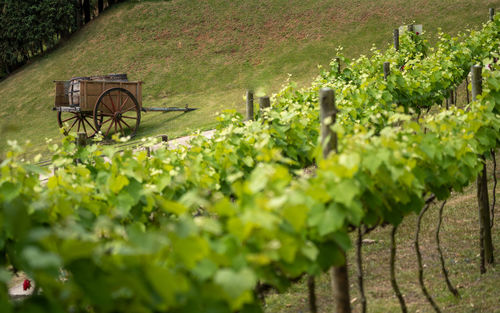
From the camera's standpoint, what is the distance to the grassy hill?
20375 mm

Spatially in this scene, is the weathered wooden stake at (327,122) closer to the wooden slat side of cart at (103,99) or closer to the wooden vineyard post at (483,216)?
the wooden vineyard post at (483,216)

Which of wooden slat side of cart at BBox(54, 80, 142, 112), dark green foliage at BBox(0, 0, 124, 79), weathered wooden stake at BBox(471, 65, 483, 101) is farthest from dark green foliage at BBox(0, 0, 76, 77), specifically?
weathered wooden stake at BBox(471, 65, 483, 101)

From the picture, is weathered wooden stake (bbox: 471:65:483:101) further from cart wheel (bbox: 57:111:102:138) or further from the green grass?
cart wheel (bbox: 57:111:102:138)

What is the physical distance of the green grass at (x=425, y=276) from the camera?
Result: 4473 mm

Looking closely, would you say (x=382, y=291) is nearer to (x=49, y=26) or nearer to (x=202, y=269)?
(x=202, y=269)

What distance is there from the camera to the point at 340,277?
275 cm

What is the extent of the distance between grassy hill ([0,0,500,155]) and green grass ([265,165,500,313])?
11.0 metres

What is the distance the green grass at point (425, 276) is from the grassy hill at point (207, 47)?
10961mm

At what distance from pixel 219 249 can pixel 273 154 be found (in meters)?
0.82

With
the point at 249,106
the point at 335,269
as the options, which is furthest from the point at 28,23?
the point at 335,269

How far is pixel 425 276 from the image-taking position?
5051mm

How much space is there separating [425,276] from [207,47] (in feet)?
68.7

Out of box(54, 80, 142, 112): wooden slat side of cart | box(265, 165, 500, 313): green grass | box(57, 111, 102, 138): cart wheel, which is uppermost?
box(54, 80, 142, 112): wooden slat side of cart

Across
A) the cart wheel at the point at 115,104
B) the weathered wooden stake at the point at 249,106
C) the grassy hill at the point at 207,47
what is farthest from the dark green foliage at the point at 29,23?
the weathered wooden stake at the point at 249,106
